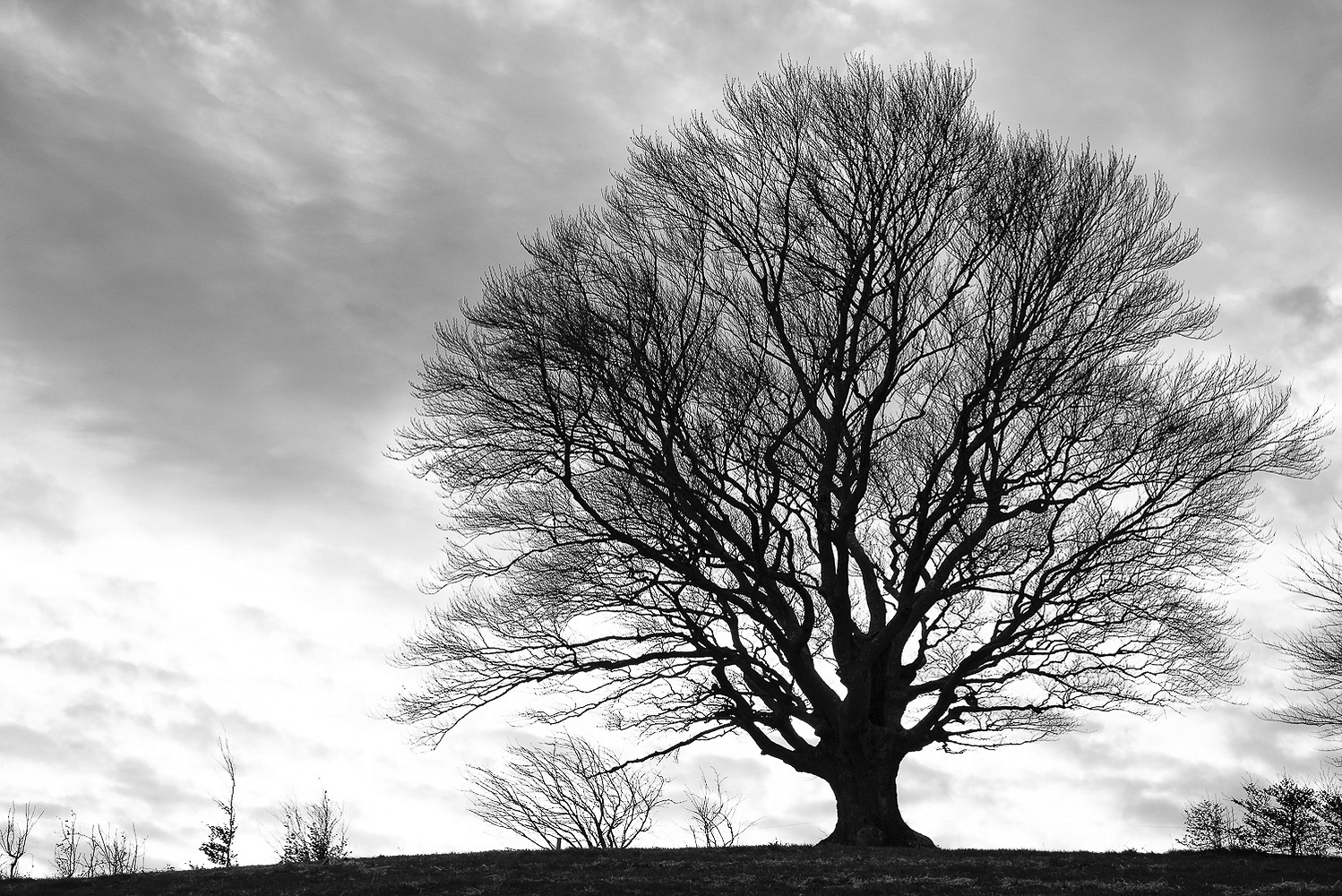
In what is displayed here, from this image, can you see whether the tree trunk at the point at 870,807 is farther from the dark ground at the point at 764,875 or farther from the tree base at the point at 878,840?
the dark ground at the point at 764,875

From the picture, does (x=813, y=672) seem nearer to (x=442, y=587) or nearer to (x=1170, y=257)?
(x=442, y=587)

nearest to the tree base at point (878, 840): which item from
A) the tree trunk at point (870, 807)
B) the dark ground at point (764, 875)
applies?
the tree trunk at point (870, 807)

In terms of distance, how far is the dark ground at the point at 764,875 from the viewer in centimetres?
1309

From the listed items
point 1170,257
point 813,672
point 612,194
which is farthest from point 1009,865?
point 612,194

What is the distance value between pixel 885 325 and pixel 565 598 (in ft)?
22.2

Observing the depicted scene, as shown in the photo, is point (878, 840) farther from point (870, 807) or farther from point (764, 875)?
point (764, 875)

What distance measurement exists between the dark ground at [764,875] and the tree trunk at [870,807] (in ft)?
5.47

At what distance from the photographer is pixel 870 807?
1836 centimetres

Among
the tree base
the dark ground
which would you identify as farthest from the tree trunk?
the dark ground

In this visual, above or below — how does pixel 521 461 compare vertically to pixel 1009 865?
above

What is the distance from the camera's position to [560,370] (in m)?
17.7

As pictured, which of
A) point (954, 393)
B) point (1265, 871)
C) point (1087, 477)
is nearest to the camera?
point (1265, 871)

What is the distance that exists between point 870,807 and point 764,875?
4831 mm

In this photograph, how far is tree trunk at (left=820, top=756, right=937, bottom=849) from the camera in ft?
59.8
